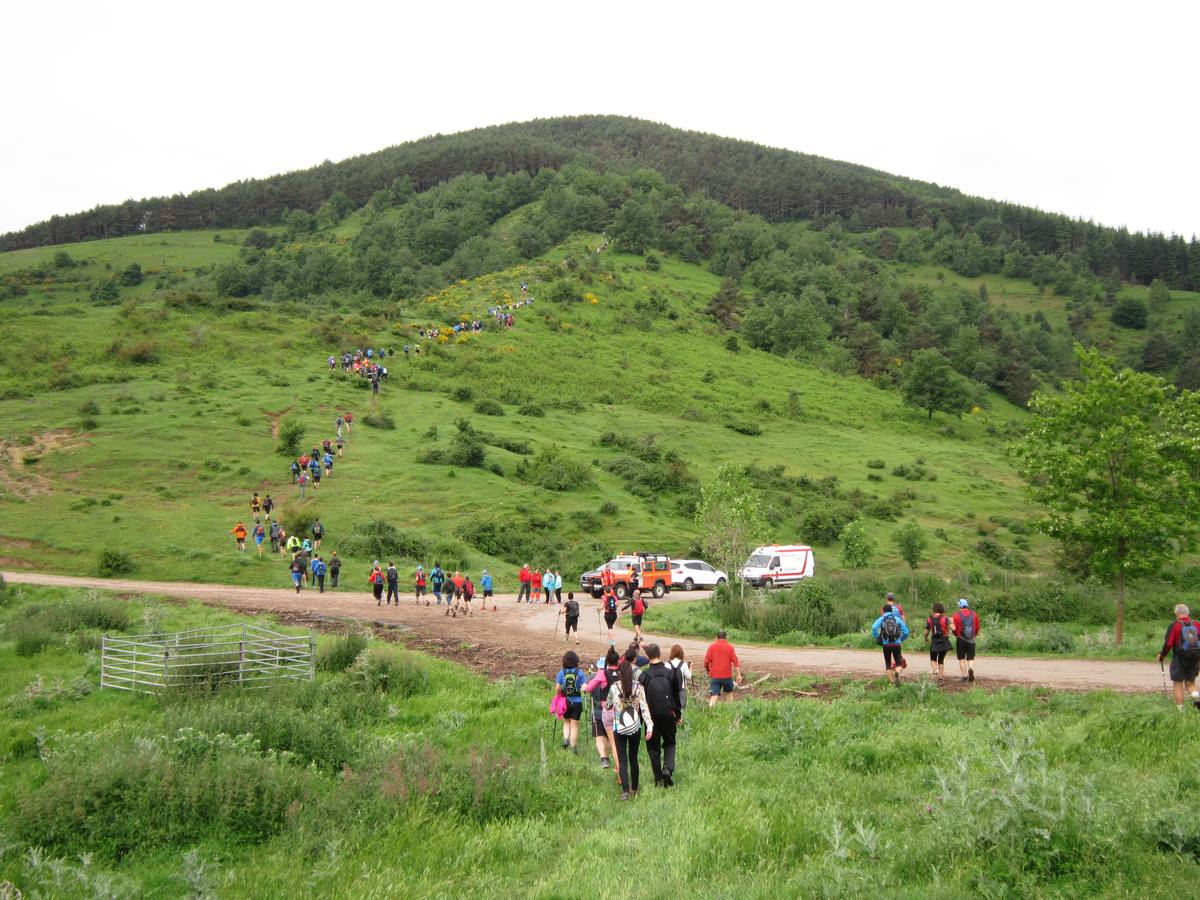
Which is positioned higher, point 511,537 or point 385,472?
point 385,472

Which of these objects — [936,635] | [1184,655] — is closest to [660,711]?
[1184,655]

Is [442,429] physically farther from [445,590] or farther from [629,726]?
[629,726]

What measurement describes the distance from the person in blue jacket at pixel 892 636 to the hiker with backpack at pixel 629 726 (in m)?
7.09

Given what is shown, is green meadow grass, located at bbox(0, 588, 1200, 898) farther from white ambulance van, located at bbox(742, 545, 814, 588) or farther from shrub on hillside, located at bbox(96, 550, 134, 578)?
white ambulance van, located at bbox(742, 545, 814, 588)

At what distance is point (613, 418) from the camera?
6369 cm

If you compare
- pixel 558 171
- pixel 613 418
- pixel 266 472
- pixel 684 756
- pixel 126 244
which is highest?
pixel 558 171

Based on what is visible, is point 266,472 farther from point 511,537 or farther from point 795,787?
point 795,787

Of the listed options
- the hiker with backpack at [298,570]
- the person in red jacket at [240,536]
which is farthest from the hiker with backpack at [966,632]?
the person in red jacket at [240,536]

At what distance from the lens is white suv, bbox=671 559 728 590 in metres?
36.5

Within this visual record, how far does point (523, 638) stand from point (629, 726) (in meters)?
13.4

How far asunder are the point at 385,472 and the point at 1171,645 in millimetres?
36503

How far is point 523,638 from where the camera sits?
2217cm

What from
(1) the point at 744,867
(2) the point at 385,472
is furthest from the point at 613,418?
(1) the point at 744,867

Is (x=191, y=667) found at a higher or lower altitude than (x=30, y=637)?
higher
